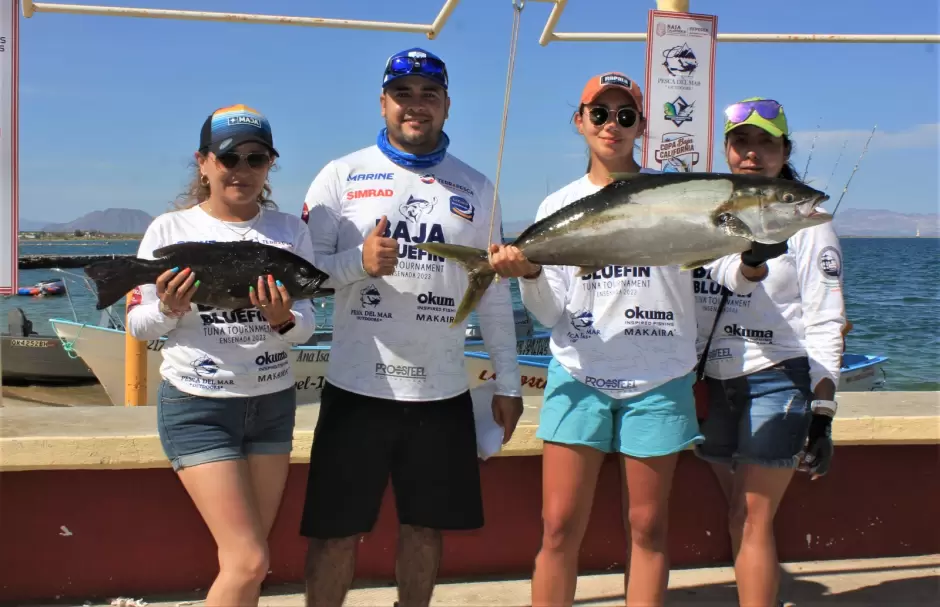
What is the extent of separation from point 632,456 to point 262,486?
1388 mm

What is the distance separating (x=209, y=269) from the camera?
8.92 feet

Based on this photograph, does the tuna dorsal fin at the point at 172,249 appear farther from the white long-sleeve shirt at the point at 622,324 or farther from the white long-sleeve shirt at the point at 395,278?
the white long-sleeve shirt at the point at 622,324

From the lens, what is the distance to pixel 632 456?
300 centimetres

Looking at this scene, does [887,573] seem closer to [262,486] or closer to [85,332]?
[262,486]

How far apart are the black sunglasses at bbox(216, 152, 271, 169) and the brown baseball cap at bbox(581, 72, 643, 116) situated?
1.29m

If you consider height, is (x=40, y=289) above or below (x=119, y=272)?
below

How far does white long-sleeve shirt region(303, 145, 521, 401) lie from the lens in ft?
10.2

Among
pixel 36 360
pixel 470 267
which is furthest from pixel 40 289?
pixel 470 267

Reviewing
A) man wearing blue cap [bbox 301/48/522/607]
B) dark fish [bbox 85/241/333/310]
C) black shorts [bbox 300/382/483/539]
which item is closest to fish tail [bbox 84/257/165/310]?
dark fish [bbox 85/241/333/310]

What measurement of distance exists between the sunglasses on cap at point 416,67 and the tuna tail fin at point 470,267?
0.70 meters

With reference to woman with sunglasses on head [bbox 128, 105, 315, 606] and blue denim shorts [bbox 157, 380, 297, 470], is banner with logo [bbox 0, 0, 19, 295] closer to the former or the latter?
woman with sunglasses on head [bbox 128, 105, 315, 606]

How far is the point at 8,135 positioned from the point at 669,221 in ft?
10.6

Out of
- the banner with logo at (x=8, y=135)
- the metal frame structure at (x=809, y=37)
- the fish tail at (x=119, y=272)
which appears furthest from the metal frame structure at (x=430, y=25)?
the fish tail at (x=119, y=272)

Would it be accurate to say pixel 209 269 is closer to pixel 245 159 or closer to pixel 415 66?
pixel 245 159
